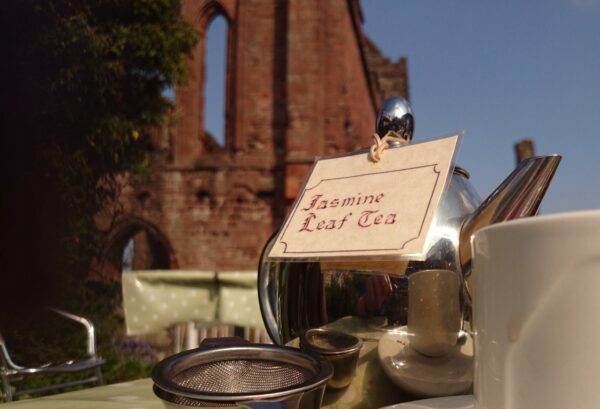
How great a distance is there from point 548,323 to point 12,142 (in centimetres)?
391

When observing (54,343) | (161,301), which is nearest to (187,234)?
(54,343)

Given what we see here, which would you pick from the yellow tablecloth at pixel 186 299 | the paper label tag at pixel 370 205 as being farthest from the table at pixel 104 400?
the yellow tablecloth at pixel 186 299

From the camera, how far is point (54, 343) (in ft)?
12.4

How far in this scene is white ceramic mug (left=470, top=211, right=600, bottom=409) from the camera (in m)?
0.27

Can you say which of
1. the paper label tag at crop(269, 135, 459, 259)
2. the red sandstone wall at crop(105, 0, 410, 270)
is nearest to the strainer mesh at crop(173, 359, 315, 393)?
the paper label tag at crop(269, 135, 459, 259)

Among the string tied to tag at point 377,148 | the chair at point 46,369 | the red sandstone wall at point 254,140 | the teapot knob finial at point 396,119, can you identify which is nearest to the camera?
the string tied to tag at point 377,148

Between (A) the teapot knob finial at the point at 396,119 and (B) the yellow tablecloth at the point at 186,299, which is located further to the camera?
(B) the yellow tablecloth at the point at 186,299

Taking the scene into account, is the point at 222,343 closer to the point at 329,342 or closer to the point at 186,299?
the point at 329,342

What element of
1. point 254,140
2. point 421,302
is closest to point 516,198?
point 421,302

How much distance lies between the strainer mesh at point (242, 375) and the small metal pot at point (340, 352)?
0.13 feet

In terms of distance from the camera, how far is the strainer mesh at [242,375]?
1.42 feet

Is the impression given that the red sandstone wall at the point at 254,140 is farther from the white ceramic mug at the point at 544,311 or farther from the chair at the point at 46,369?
the white ceramic mug at the point at 544,311

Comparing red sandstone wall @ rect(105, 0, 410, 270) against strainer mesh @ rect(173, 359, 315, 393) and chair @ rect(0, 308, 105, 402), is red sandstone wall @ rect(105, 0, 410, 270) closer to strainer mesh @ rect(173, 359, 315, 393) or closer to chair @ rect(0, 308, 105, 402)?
chair @ rect(0, 308, 105, 402)

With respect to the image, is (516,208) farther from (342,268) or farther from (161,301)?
(161,301)
